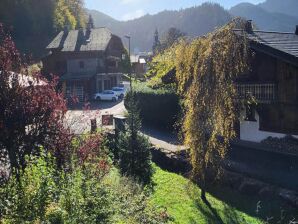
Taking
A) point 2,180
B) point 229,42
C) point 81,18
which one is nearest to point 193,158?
point 229,42

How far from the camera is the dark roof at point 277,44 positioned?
15453 millimetres

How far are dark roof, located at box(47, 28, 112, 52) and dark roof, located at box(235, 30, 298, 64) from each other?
31.6 m

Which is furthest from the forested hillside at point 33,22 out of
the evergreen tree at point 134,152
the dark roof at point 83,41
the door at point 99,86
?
the evergreen tree at point 134,152

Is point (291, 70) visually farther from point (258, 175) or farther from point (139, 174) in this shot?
point (139, 174)

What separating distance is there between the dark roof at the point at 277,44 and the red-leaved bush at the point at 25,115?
726 centimetres

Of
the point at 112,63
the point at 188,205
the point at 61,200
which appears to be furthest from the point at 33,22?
the point at 61,200

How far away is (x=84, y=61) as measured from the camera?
160 ft

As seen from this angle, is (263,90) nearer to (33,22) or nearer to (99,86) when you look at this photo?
(99,86)

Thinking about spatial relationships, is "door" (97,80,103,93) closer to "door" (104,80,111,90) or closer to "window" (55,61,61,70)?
"door" (104,80,111,90)

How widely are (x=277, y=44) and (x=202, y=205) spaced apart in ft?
26.2

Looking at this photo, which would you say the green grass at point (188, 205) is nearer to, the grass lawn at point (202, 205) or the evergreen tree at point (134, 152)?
the grass lawn at point (202, 205)

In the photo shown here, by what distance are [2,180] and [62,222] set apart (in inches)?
110

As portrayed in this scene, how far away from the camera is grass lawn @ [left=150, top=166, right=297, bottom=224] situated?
12.4 m

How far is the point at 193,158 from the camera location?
1352cm
